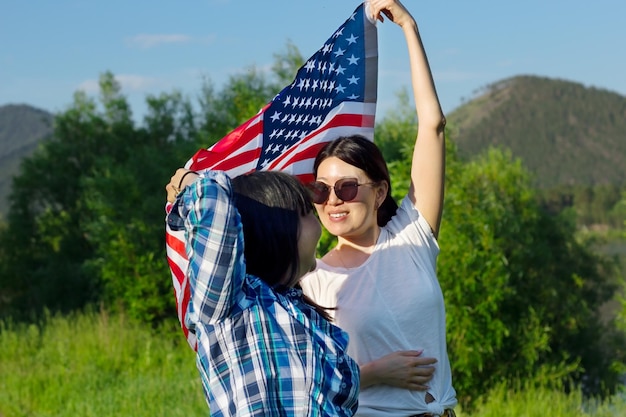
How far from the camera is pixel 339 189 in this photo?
284 cm

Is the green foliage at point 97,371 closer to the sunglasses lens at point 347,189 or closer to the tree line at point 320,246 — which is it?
the tree line at point 320,246

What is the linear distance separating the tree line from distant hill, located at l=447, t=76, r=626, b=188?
263 feet

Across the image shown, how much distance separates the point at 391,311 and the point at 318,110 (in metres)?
1.11

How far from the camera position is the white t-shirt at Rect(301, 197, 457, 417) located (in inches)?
104

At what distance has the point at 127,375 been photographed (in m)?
8.23

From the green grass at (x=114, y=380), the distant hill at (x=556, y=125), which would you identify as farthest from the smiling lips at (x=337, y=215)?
the distant hill at (x=556, y=125)

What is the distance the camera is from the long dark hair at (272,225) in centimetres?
208

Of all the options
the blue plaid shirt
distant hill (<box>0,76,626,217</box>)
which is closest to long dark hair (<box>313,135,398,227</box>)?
the blue plaid shirt

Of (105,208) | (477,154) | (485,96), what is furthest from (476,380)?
(485,96)

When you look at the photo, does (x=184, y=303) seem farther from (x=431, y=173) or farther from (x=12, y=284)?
(x=12, y=284)

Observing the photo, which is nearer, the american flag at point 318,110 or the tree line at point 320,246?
the american flag at point 318,110

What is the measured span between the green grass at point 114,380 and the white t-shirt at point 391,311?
3623 mm

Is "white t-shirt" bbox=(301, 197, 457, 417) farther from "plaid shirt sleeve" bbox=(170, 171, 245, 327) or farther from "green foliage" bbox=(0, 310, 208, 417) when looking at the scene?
"green foliage" bbox=(0, 310, 208, 417)

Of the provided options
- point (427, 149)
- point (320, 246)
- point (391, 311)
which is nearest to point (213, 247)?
point (391, 311)
